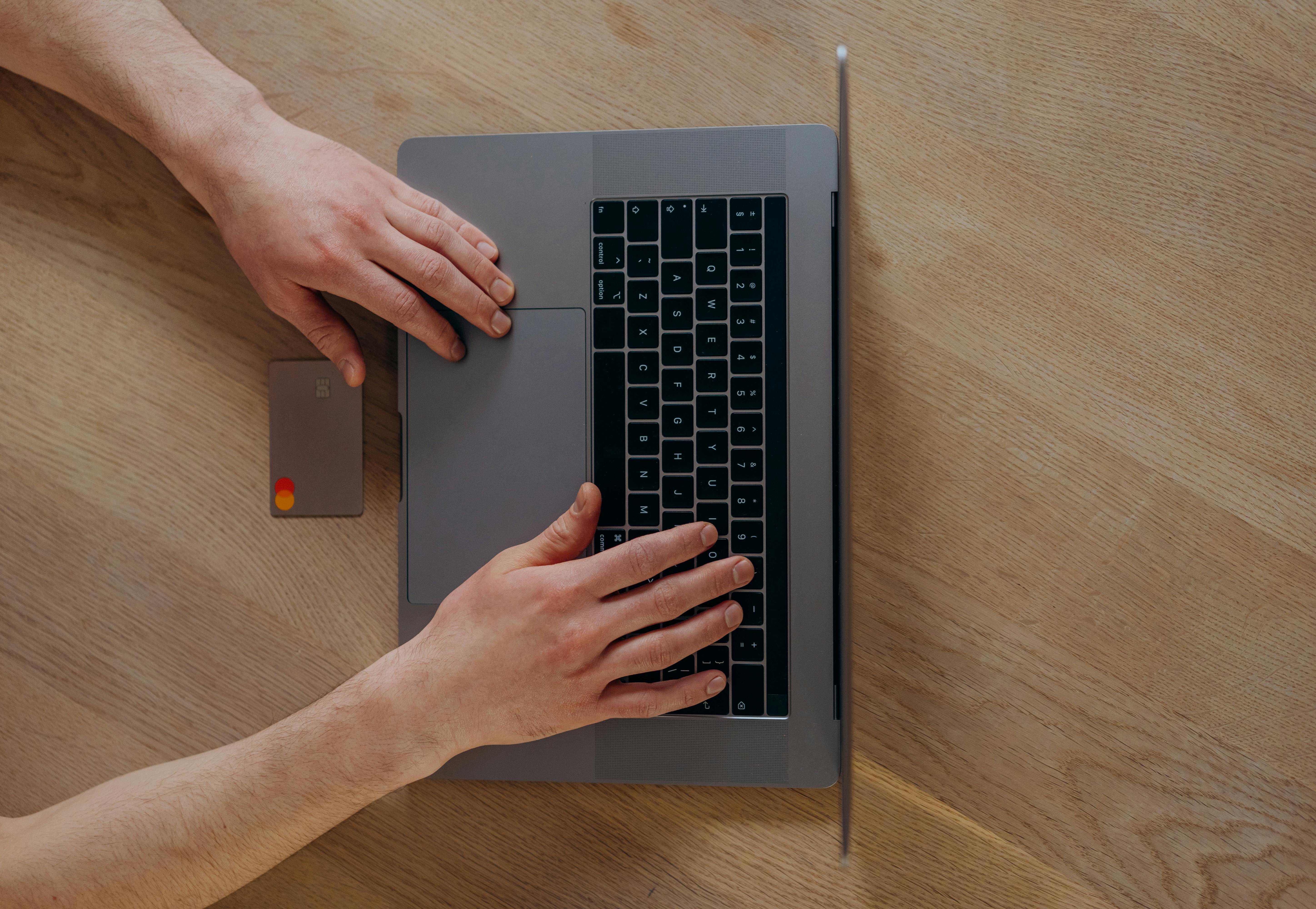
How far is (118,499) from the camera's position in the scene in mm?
847

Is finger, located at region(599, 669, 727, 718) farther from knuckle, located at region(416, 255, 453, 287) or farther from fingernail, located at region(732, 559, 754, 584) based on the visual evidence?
knuckle, located at region(416, 255, 453, 287)

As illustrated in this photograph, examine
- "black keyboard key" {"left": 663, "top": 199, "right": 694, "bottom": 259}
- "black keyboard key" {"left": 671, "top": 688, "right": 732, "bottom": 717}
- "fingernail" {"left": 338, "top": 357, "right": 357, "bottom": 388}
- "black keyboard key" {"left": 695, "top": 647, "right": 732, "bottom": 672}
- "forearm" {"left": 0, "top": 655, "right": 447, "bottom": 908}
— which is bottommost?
"forearm" {"left": 0, "top": 655, "right": 447, "bottom": 908}

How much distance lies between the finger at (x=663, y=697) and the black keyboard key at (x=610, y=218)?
472 millimetres

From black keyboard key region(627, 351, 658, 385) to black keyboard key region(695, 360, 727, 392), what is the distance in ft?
0.15

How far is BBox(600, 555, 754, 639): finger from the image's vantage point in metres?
0.72

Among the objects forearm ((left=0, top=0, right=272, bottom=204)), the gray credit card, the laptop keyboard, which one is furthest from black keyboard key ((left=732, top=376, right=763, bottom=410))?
forearm ((left=0, top=0, right=272, bottom=204))

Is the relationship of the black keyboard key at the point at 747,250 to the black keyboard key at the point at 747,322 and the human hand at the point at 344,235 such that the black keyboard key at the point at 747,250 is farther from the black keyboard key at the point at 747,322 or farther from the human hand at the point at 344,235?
the human hand at the point at 344,235

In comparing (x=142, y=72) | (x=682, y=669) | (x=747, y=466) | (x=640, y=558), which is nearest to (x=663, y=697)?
(x=682, y=669)

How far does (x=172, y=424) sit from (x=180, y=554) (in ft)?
0.50

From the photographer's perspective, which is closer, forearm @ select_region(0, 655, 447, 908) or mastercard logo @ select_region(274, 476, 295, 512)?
forearm @ select_region(0, 655, 447, 908)

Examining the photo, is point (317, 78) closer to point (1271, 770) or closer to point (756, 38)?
point (756, 38)

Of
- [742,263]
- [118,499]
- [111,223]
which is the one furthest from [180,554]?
[742,263]

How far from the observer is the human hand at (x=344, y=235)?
2.49 ft

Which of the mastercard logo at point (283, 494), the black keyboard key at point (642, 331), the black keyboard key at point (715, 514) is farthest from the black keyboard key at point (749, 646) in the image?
the mastercard logo at point (283, 494)
